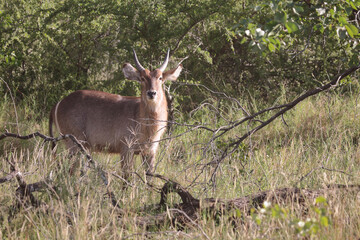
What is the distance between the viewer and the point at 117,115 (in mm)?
6762

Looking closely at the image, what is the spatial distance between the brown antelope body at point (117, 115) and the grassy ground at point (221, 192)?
1.02ft

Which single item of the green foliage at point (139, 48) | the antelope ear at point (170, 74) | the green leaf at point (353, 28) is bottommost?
the antelope ear at point (170, 74)

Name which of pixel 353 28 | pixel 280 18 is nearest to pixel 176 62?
pixel 353 28

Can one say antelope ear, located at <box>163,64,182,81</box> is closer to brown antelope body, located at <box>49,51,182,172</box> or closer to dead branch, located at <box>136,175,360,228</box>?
brown antelope body, located at <box>49,51,182,172</box>

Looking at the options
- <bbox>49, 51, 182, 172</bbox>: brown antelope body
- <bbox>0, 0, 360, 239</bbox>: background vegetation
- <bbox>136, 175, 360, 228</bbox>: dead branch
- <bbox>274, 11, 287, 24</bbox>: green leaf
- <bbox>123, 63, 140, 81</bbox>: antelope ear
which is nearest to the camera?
<bbox>274, 11, 287, 24</bbox>: green leaf

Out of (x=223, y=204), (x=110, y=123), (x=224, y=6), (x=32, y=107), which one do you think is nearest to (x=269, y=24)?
(x=223, y=204)

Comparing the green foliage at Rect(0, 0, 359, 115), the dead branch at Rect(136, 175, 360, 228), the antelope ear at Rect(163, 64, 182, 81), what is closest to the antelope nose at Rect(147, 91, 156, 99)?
the antelope ear at Rect(163, 64, 182, 81)

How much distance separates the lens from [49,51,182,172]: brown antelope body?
6422mm

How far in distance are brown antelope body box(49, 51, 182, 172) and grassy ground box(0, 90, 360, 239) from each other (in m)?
0.31

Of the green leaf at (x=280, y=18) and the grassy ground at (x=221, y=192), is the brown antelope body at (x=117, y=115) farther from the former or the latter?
the green leaf at (x=280, y=18)

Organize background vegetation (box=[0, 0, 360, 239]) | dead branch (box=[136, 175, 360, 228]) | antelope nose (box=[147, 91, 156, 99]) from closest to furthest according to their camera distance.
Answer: dead branch (box=[136, 175, 360, 228]) < antelope nose (box=[147, 91, 156, 99]) < background vegetation (box=[0, 0, 360, 239])

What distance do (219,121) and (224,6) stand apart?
195 centimetres

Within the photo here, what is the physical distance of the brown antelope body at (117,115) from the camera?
21.1 ft

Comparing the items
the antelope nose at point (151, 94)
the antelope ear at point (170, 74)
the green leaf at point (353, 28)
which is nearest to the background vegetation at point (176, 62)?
the antelope ear at point (170, 74)
